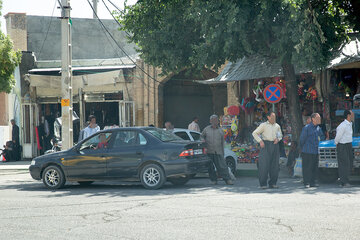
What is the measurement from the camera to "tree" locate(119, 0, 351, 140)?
14.3 m

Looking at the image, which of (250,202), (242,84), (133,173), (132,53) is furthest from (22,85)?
(250,202)

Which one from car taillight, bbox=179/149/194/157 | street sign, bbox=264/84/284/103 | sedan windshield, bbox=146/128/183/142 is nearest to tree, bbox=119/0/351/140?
street sign, bbox=264/84/284/103

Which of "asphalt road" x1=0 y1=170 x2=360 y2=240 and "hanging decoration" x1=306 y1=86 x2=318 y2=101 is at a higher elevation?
"hanging decoration" x1=306 y1=86 x2=318 y2=101

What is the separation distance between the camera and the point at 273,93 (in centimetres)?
1648

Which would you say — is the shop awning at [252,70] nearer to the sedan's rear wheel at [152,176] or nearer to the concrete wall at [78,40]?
the sedan's rear wheel at [152,176]

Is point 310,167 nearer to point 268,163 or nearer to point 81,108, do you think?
point 268,163

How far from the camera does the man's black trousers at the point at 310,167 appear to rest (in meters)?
12.7

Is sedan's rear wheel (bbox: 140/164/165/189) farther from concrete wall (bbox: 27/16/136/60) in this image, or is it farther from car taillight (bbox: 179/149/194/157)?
concrete wall (bbox: 27/16/136/60)

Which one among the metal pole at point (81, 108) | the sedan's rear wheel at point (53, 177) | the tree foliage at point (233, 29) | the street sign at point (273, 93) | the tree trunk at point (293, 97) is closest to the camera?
the sedan's rear wheel at point (53, 177)

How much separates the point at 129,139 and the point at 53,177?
2212mm

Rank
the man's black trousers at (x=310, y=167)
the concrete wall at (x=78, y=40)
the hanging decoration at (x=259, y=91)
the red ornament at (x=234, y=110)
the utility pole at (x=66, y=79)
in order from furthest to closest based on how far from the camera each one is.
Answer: the concrete wall at (x=78, y=40), the red ornament at (x=234, y=110), the hanging decoration at (x=259, y=91), the utility pole at (x=66, y=79), the man's black trousers at (x=310, y=167)

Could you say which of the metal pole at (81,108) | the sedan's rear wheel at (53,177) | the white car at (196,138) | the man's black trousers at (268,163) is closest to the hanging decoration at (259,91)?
the white car at (196,138)

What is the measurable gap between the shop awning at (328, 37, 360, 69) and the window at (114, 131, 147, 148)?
693cm

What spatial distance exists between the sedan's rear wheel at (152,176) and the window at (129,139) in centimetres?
62
